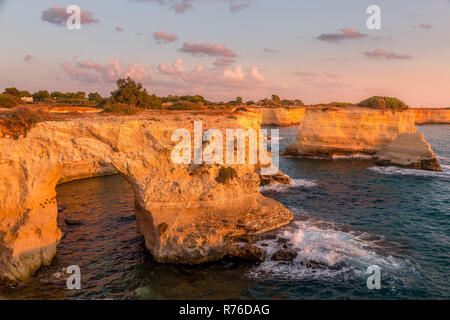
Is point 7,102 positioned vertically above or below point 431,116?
below

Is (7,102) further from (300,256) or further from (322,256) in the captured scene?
(322,256)

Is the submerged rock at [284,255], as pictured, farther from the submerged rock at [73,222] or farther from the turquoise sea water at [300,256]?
the submerged rock at [73,222]

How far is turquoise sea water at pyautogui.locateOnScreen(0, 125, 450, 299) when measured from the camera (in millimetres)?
12617

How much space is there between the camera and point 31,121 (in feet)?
47.8

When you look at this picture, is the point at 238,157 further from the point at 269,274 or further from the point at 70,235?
the point at 70,235

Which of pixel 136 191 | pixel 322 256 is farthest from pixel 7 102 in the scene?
pixel 322 256

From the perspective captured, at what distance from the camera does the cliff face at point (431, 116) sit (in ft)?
373

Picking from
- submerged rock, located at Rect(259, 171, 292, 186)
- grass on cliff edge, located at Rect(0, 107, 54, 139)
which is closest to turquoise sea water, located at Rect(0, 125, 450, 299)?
submerged rock, located at Rect(259, 171, 292, 186)

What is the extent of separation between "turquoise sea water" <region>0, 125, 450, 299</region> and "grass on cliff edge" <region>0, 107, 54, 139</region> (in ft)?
21.5

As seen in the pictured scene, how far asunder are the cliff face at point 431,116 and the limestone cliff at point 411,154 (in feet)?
292

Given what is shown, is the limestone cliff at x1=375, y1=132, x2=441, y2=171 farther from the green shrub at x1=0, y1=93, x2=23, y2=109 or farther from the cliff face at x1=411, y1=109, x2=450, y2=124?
the cliff face at x1=411, y1=109, x2=450, y2=124

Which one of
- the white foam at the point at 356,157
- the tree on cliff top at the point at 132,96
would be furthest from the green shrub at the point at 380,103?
A: the tree on cliff top at the point at 132,96

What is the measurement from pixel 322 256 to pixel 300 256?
1.06m

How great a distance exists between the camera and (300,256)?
15.2 meters
